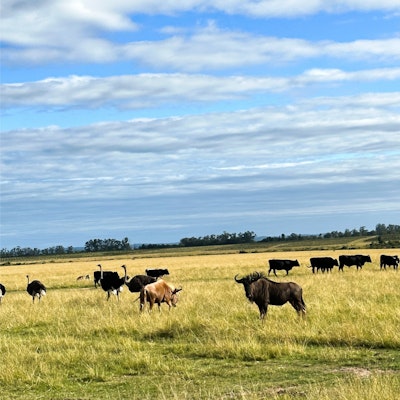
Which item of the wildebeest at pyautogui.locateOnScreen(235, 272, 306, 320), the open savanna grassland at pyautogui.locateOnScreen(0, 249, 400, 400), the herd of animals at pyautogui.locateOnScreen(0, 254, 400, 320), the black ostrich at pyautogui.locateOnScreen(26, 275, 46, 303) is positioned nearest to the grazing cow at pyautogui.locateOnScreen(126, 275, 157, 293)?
the herd of animals at pyautogui.locateOnScreen(0, 254, 400, 320)

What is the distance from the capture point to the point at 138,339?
14.1 m

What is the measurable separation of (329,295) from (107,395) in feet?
40.9

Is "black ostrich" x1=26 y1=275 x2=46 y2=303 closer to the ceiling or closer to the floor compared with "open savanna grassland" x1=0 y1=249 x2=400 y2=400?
closer to the ceiling

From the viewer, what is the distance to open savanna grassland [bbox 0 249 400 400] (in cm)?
896

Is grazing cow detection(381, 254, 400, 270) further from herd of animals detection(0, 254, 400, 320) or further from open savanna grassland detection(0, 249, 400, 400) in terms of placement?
herd of animals detection(0, 254, 400, 320)

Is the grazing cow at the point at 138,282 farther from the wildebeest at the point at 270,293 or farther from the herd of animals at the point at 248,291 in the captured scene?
the wildebeest at the point at 270,293

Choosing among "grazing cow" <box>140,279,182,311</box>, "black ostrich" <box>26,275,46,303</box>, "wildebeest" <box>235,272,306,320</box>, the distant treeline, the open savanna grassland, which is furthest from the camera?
the distant treeline

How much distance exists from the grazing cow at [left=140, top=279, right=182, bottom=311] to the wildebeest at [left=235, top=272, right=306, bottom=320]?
3.43m

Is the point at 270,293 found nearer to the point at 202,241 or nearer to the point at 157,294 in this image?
the point at 157,294

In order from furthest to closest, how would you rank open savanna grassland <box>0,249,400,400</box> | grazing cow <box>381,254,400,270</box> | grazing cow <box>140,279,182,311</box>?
grazing cow <box>381,254,400,270</box>, grazing cow <box>140,279,182,311</box>, open savanna grassland <box>0,249,400,400</box>

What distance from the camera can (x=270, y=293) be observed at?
1576 cm

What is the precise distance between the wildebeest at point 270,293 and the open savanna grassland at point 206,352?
1.26 feet

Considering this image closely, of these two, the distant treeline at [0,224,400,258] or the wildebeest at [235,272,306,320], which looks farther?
the distant treeline at [0,224,400,258]

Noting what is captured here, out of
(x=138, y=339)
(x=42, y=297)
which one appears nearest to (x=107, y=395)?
(x=138, y=339)
